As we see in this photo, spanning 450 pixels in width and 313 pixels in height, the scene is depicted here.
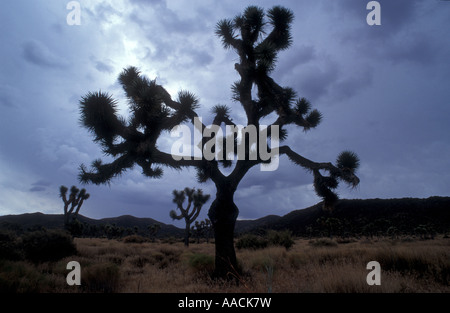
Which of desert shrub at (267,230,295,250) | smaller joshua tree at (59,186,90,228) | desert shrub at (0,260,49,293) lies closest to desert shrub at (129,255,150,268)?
desert shrub at (0,260,49,293)

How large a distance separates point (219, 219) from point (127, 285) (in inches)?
129

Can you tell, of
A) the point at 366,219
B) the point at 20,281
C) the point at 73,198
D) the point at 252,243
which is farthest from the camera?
the point at 366,219

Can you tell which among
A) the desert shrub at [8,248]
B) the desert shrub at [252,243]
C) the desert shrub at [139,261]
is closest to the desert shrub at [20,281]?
the desert shrub at [8,248]

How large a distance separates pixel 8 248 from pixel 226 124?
981 cm

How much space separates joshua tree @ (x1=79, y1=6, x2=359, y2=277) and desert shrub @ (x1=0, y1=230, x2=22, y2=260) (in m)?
4.88

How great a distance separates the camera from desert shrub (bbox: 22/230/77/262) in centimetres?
926

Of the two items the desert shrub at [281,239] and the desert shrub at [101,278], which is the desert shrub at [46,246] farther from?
the desert shrub at [281,239]

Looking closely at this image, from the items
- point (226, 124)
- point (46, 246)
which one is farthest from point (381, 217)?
point (46, 246)

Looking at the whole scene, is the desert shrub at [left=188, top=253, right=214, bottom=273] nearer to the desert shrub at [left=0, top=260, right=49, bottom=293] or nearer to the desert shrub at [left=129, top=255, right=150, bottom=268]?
the desert shrub at [left=129, top=255, right=150, bottom=268]

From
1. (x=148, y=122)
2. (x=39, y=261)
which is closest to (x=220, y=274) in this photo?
(x=148, y=122)

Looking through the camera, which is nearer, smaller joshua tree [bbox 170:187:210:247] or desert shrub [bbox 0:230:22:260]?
desert shrub [bbox 0:230:22:260]

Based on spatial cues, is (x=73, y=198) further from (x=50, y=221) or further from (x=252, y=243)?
(x=50, y=221)

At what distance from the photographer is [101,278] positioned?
256 inches
